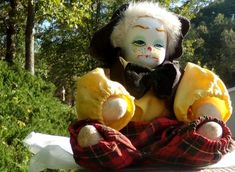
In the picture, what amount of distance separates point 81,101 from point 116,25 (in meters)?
0.57

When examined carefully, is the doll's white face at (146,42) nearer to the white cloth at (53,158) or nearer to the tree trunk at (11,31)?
the white cloth at (53,158)

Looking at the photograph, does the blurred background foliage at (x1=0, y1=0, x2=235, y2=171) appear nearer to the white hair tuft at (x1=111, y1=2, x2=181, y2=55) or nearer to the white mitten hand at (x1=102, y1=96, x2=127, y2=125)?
the white hair tuft at (x1=111, y1=2, x2=181, y2=55)

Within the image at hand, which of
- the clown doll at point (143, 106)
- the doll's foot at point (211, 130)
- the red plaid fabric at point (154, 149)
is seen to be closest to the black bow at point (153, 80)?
the clown doll at point (143, 106)

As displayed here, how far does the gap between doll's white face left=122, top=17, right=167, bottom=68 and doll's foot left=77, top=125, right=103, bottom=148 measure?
573mm

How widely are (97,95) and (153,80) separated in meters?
0.33

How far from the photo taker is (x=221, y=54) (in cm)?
3622

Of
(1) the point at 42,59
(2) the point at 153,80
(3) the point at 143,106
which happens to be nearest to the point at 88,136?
(3) the point at 143,106

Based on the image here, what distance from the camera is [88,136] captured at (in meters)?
2.06

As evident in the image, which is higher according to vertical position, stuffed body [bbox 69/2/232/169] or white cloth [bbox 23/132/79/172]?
stuffed body [bbox 69/2/232/169]

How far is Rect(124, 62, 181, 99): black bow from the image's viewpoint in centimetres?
240

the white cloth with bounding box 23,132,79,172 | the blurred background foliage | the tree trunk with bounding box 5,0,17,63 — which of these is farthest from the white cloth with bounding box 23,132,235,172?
the tree trunk with bounding box 5,0,17,63

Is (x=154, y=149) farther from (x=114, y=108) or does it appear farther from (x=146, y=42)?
(x=146, y=42)

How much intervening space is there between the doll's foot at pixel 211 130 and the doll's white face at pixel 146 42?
0.55 metres

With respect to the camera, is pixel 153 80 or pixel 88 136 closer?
pixel 88 136
